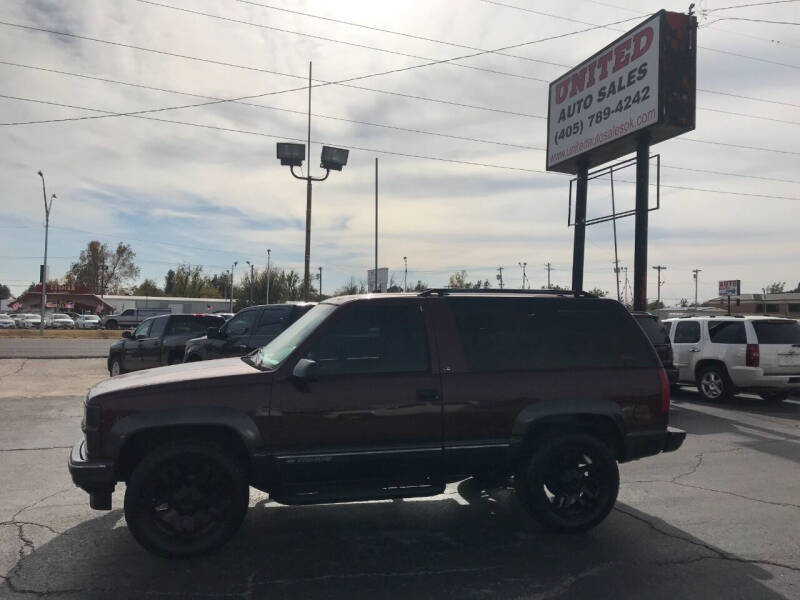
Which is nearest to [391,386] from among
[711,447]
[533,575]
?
[533,575]

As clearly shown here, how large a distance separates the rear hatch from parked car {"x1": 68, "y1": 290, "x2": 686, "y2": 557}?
800 cm

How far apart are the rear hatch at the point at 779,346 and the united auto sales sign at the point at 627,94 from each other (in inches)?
232

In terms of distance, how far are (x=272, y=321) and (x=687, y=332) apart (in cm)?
864

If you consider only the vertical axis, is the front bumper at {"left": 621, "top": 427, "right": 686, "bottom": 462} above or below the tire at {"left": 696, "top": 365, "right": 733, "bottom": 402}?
above

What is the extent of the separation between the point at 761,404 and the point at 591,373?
953 centimetres

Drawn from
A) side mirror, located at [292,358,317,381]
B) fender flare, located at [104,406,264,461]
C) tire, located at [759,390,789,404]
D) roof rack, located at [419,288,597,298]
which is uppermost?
roof rack, located at [419,288,597,298]

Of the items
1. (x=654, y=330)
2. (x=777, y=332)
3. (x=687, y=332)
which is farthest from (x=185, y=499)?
(x=687, y=332)

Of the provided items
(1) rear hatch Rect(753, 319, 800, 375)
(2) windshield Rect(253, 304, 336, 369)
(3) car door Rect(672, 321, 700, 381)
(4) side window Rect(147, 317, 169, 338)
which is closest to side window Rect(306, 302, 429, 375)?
(2) windshield Rect(253, 304, 336, 369)

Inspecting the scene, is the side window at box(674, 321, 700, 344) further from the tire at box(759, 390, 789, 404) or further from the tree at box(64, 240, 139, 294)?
the tree at box(64, 240, 139, 294)

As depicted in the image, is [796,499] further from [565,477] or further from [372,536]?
[372,536]

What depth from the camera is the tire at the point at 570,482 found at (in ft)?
15.9

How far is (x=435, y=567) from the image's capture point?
13.9 ft

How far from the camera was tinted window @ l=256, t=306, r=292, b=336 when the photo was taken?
1111 centimetres

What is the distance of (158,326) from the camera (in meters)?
14.9
